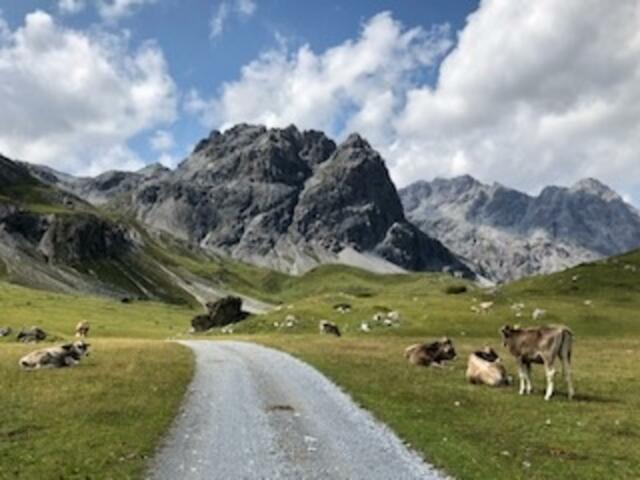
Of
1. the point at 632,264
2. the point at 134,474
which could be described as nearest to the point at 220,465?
the point at 134,474

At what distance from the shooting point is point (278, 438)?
25.9 meters

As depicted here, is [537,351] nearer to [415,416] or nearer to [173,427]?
[415,416]

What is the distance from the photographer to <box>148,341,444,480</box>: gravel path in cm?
2153

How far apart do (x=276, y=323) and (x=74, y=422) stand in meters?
77.0

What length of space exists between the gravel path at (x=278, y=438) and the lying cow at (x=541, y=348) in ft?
32.5

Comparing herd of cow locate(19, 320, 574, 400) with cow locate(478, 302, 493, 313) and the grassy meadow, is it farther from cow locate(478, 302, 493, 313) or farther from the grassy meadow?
cow locate(478, 302, 493, 313)

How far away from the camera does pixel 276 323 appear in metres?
105

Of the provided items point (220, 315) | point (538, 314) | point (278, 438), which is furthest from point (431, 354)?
point (220, 315)

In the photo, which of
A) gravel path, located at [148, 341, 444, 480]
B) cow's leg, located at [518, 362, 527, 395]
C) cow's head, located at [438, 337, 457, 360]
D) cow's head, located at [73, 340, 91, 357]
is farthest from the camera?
cow's head, located at [438, 337, 457, 360]

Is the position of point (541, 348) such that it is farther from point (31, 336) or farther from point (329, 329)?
point (31, 336)

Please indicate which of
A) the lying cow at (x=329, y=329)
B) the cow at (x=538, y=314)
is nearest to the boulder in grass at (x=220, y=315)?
the lying cow at (x=329, y=329)

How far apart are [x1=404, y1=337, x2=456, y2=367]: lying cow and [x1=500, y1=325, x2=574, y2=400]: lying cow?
13.8 meters

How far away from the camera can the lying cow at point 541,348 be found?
3666 cm

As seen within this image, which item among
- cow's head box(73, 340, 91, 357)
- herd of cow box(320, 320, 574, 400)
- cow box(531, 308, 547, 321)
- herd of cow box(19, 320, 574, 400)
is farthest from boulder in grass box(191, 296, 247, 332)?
herd of cow box(320, 320, 574, 400)
